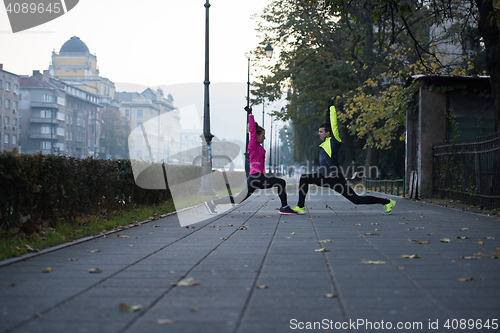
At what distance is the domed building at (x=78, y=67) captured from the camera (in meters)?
135

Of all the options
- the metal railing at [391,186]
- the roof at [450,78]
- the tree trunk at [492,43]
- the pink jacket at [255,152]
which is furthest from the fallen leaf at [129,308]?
the metal railing at [391,186]

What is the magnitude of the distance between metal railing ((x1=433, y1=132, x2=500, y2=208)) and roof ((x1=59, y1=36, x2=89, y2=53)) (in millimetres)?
133367

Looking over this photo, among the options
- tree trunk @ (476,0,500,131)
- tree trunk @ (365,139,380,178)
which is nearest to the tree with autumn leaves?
tree trunk @ (365,139,380,178)

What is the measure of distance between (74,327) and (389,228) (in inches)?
264

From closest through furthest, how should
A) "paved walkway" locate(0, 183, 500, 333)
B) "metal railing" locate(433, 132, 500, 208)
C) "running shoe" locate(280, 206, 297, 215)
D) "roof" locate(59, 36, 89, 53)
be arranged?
"paved walkway" locate(0, 183, 500, 333)
"running shoe" locate(280, 206, 297, 215)
"metal railing" locate(433, 132, 500, 208)
"roof" locate(59, 36, 89, 53)

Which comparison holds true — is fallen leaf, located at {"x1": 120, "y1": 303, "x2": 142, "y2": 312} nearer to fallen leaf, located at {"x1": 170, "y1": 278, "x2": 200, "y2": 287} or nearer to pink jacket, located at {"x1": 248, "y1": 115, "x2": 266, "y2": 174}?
fallen leaf, located at {"x1": 170, "y1": 278, "x2": 200, "y2": 287}

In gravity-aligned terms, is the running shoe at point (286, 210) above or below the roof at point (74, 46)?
below

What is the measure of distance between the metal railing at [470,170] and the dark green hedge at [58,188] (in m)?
7.92

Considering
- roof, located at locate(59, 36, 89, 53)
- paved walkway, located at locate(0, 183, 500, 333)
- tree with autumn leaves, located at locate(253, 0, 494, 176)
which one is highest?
roof, located at locate(59, 36, 89, 53)

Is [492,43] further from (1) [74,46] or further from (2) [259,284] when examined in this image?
(1) [74,46]

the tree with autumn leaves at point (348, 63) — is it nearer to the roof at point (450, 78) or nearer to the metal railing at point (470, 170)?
the roof at point (450, 78)

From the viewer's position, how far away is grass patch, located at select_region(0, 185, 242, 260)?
21.0 feet

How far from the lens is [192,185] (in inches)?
765

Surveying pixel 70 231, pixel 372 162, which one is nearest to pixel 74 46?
pixel 372 162
